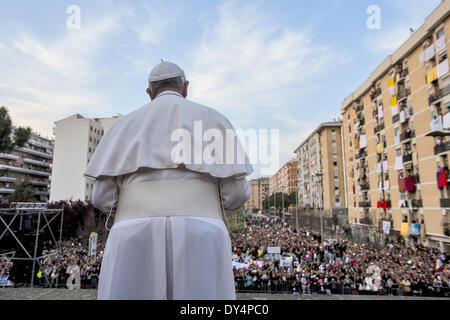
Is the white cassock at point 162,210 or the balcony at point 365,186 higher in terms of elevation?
the balcony at point 365,186

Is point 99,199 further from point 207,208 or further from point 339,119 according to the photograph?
point 339,119

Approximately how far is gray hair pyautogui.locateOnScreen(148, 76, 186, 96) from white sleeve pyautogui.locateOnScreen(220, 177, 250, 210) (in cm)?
76

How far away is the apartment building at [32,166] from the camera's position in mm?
61156

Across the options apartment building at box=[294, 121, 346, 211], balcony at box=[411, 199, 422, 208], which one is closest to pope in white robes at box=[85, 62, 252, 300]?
balcony at box=[411, 199, 422, 208]

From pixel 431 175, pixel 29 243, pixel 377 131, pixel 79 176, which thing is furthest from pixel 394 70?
pixel 79 176

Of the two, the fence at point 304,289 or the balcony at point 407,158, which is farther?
the balcony at point 407,158

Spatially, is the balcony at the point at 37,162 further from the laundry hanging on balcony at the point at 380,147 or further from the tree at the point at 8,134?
the laundry hanging on balcony at the point at 380,147

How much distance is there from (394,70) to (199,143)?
36288 millimetres

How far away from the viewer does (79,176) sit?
51.0m

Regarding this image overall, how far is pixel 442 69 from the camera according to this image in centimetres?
2405

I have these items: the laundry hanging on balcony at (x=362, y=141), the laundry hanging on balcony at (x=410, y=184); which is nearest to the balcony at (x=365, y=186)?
the laundry hanging on balcony at (x=362, y=141)

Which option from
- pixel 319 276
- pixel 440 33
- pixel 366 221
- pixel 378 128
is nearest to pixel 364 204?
pixel 366 221

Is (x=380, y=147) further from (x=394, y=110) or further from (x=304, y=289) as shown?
(x=304, y=289)

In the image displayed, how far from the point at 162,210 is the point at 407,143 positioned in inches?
1328
